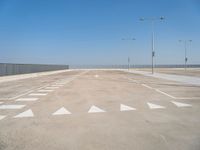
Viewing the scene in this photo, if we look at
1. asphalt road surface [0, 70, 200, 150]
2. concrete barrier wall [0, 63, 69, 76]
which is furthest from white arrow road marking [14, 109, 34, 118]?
concrete barrier wall [0, 63, 69, 76]

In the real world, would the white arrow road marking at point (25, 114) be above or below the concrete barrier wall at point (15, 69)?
below

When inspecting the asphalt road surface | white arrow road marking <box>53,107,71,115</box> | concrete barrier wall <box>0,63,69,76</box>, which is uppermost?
concrete barrier wall <box>0,63,69,76</box>

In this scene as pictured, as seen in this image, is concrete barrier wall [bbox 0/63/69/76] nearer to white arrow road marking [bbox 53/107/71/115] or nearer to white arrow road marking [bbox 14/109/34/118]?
white arrow road marking [bbox 14/109/34/118]

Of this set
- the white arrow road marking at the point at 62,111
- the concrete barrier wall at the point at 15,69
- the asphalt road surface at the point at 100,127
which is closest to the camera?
the asphalt road surface at the point at 100,127

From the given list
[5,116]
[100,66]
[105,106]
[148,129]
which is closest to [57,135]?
[148,129]

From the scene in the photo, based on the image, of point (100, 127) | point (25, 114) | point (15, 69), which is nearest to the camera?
point (100, 127)

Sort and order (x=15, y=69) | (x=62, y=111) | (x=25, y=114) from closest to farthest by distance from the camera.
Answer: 1. (x=25, y=114)
2. (x=62, y=111)
3. (x=15, y=69)

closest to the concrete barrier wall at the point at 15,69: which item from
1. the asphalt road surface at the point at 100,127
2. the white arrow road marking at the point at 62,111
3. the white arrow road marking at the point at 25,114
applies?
the asphalt road surface at the point at 100,127

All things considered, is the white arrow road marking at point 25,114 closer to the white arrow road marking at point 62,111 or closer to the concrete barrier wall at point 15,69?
the white arrow road marking at point 62,111

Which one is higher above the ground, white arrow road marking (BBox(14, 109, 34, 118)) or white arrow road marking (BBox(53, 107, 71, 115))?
white arrow road marking (BBox(53, 107, 71, 115))

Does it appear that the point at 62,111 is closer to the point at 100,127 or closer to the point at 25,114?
the point at 25,114

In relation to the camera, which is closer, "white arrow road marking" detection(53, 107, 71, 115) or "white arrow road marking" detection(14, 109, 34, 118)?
"white arrow road marking" detection(14, 109, 34, 118)

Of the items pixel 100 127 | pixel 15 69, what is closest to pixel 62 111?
pixel 100 127

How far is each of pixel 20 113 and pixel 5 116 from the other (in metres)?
0.53
